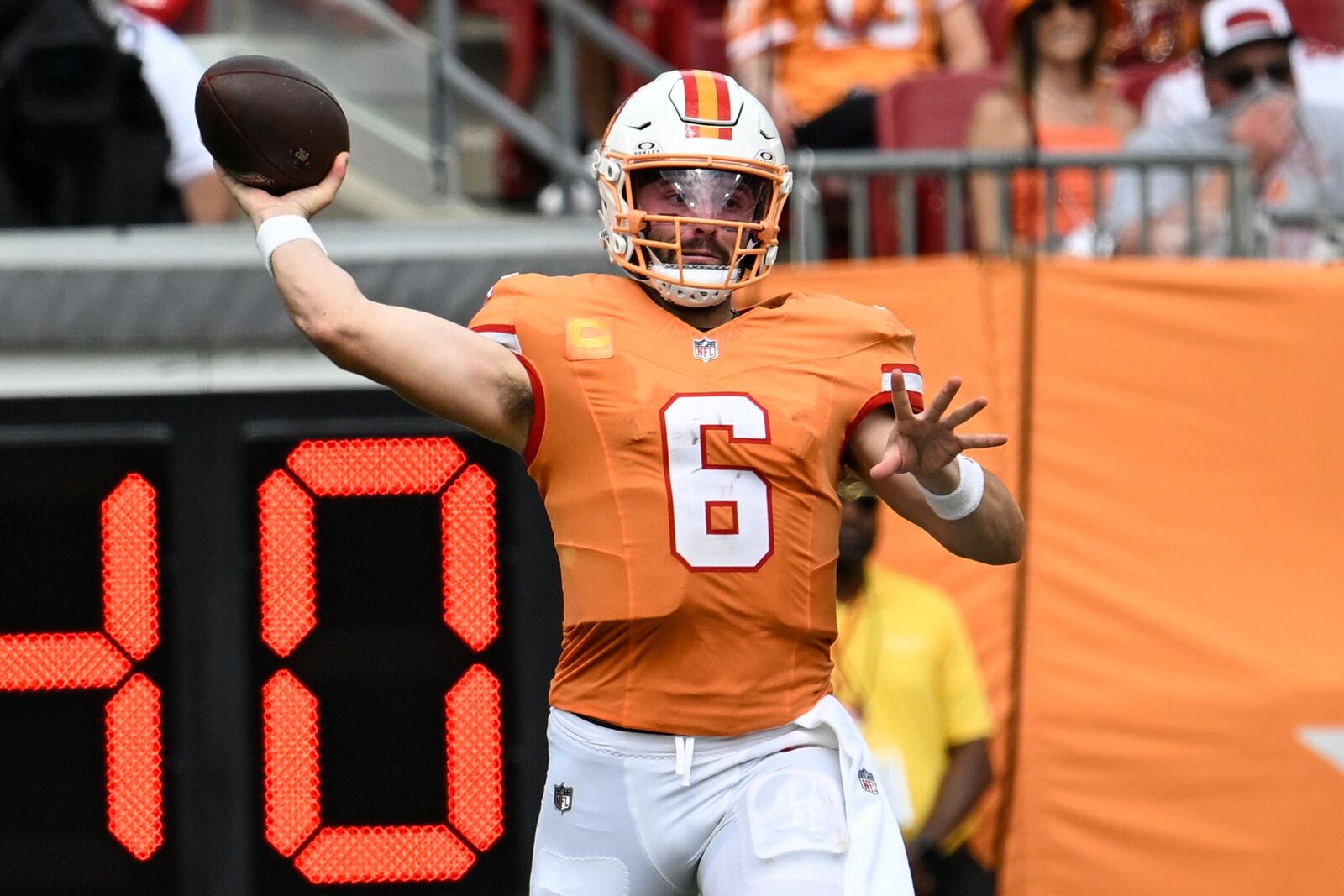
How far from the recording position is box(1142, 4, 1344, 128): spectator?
21.5 ft

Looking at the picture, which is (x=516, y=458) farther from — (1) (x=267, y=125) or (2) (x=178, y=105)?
(2) (x=178, y=105)

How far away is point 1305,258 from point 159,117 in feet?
10.0

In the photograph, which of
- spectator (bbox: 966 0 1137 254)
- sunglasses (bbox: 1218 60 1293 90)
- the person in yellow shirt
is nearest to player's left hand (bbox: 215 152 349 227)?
the person in yellow shirt

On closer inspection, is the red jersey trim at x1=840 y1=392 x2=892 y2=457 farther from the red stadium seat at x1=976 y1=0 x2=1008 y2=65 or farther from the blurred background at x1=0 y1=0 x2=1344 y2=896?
the red stadium seat at x1=976 y1=0 x2=1008 y2=65

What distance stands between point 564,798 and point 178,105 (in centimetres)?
338

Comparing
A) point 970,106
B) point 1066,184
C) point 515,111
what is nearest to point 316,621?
point 515,111

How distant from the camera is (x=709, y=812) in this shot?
10.7 feet

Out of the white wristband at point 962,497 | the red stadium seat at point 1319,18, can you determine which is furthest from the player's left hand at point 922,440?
the red stadium seat at point 1319,18

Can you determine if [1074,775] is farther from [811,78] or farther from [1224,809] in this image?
[811,78]

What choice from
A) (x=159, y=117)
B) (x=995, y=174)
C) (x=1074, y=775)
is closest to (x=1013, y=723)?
(x=1074, y=775)

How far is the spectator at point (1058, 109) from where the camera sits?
577cm

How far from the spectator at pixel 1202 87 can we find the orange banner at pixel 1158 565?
1.25 metres

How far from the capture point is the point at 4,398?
4.63 meters

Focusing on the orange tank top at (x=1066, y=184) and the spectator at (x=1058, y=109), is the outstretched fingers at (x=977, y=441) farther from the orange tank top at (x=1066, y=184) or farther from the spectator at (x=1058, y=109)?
the spectator at (x=1058, y=109)
